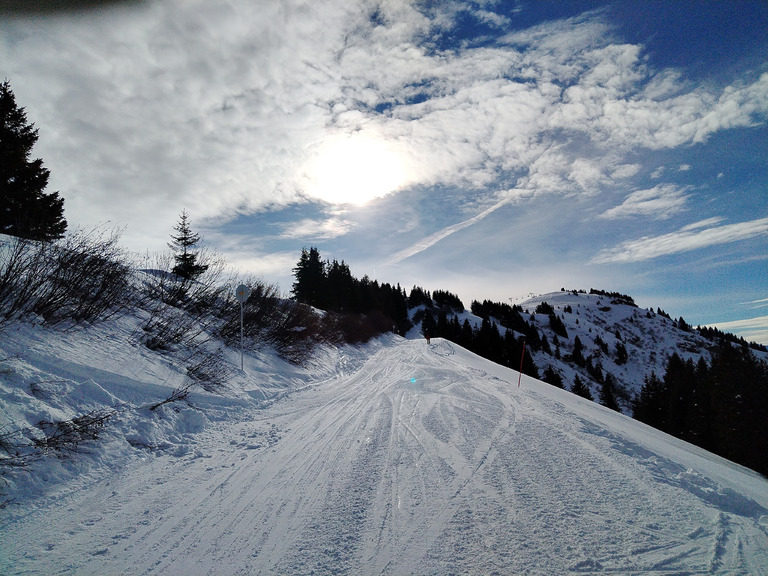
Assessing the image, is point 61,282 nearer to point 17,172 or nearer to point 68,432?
point 68,432

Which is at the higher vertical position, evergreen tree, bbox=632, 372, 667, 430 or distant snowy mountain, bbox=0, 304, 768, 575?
distant snowy mountain, bbox=0, 304, 768, 575

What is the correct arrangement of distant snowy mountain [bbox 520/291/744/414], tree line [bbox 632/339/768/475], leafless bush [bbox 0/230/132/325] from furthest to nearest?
distant snowy mountain [bbox 520/291/744/414]
tree line [bbox 632/339/768/475]
leafless bush [bbox 0/230/132/325]

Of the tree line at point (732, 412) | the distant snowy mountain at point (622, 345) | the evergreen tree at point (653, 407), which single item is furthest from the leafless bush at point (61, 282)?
the distant snowy mountain at point (622, 345)

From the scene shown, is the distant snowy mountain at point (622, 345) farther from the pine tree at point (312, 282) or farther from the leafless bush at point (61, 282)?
the leafless bush at point (61, 282)

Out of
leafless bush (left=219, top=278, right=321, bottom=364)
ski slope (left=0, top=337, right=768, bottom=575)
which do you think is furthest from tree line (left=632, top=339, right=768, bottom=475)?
leafless bush (left=219, top=278, right=321, bottom=364)

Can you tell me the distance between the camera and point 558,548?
8.57 ft

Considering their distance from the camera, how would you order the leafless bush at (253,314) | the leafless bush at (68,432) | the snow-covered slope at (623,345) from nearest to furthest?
the leafless bush at (68,432) → the leafless bush at (253,314) → the snow-covered slope at (623,345)

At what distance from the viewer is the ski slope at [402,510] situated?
2.52 metres

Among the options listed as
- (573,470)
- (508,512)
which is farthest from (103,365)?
(573,470)

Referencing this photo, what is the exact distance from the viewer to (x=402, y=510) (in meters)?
3.20

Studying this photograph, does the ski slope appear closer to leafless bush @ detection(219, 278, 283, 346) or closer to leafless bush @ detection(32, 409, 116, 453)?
leafless bush @ detection(32, 409, 116, 453)

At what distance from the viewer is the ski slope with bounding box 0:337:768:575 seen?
2516mm

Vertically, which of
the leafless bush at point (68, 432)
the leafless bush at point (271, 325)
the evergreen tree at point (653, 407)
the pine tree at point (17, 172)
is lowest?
the evergreen tree at point (653, 407)

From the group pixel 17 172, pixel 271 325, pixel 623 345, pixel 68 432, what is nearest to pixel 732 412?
pixel 271 325
